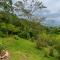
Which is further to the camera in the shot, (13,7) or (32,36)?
(13,7)

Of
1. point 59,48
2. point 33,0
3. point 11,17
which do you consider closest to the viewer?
point 59,48

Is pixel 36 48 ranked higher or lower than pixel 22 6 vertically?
lower

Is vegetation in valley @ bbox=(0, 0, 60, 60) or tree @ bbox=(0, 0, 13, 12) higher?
tree @ bbox=(0, 0, 13, 12)

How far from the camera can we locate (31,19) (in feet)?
110

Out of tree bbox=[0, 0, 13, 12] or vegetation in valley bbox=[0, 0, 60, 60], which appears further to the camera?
tree bbox=[0, 0, 13, 12]

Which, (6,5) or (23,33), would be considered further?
(6,5)

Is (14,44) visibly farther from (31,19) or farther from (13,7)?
(13,7)

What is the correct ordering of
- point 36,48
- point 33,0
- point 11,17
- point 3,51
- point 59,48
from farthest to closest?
point 33,0
point 11,17
point 36,48
point 59,48
point 3,51

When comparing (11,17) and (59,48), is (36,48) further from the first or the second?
(11,17)

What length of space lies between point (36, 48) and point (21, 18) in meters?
12.2

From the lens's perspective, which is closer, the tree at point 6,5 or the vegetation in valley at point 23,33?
the vegetation in valley at point 23,33

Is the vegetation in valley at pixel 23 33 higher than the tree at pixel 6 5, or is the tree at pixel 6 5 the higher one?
the tree at pixel 6 5

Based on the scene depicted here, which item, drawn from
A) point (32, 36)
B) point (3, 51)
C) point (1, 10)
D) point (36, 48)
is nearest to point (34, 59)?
point (3, 51)

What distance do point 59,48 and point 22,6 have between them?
2089 centimetres
